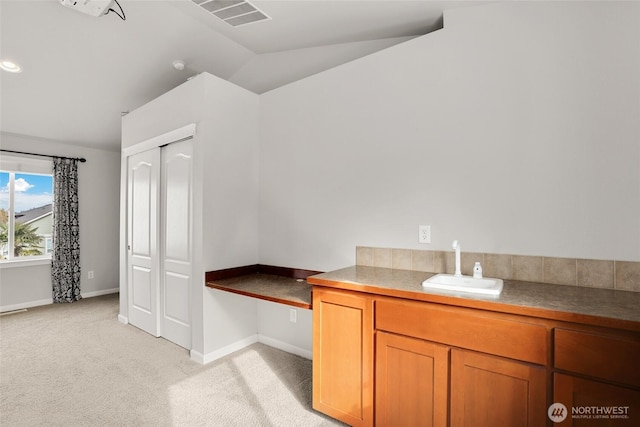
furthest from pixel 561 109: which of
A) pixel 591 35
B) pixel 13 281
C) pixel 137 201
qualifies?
pixel 13 281

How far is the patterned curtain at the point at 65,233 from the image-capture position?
14.7ft

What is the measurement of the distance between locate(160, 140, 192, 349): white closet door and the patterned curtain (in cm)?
237

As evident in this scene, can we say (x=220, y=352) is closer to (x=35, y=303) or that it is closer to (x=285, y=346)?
(x=285, y=346)

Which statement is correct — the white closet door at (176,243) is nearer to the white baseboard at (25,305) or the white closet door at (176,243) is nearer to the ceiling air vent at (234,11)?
the ceiling air vent at (234,11)

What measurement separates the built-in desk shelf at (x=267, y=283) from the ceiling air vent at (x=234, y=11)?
2160mm

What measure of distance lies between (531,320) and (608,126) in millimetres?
1173

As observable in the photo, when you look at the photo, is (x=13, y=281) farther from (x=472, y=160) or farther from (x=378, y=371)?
(x=472, y=160)

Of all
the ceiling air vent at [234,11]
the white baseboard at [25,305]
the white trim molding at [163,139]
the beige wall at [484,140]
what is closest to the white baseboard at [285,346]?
the beige wall at [484,140]

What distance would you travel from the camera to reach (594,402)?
1.21m

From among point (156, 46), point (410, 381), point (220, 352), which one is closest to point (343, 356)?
point (410, 381)

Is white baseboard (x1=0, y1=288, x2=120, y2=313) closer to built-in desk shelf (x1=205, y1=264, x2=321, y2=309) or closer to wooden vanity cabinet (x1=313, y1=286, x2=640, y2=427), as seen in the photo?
built-in desk shelf (x1=205, y1=264, x2=321, y2=309)

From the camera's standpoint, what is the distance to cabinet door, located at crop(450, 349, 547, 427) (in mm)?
1320

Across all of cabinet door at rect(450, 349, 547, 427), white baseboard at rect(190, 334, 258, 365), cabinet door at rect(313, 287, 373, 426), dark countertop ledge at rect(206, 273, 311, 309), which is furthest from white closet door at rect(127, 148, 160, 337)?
cabinet door at rect(450, 349, 547, 427)

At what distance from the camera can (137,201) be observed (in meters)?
3.60
